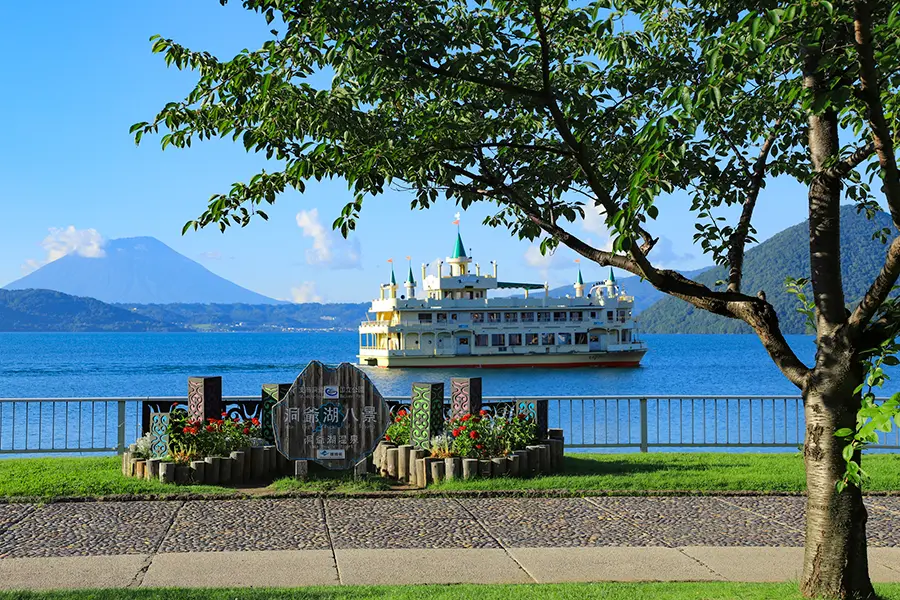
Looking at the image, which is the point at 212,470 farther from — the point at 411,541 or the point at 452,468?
the point at 411,541

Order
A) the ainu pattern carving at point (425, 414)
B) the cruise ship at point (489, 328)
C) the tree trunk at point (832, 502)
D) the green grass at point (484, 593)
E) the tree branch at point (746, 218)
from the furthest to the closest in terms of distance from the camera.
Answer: the cruise ship at point (489, 328) → the ainu pattern carving at point (425, 414) → the tree branch at point (746, 218) → the green grass at point (484, 593) → the tree trunk at point (832, 502)

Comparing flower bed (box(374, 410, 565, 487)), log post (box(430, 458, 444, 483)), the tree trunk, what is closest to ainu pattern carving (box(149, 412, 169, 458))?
flower bed (box(374, 410, 565, 487))

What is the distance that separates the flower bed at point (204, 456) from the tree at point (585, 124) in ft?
18.5

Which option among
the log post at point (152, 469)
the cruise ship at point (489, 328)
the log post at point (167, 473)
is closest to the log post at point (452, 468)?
the log post at point (167, 473)

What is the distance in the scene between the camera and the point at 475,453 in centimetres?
1197

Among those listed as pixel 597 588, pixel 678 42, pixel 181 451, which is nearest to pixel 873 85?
pixel 678 42

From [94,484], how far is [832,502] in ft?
27.5

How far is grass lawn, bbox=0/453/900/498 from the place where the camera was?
36.6 ft

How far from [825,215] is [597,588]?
295 centimetres

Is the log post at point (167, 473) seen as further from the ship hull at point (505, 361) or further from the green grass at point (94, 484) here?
the ship hull at point (505, 361)

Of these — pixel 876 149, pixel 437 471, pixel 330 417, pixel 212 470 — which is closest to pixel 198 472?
pixel 212 470

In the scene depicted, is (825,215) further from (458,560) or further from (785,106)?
(458,560)

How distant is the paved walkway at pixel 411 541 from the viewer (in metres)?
7.30

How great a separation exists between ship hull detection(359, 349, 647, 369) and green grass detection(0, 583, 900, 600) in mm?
78886
